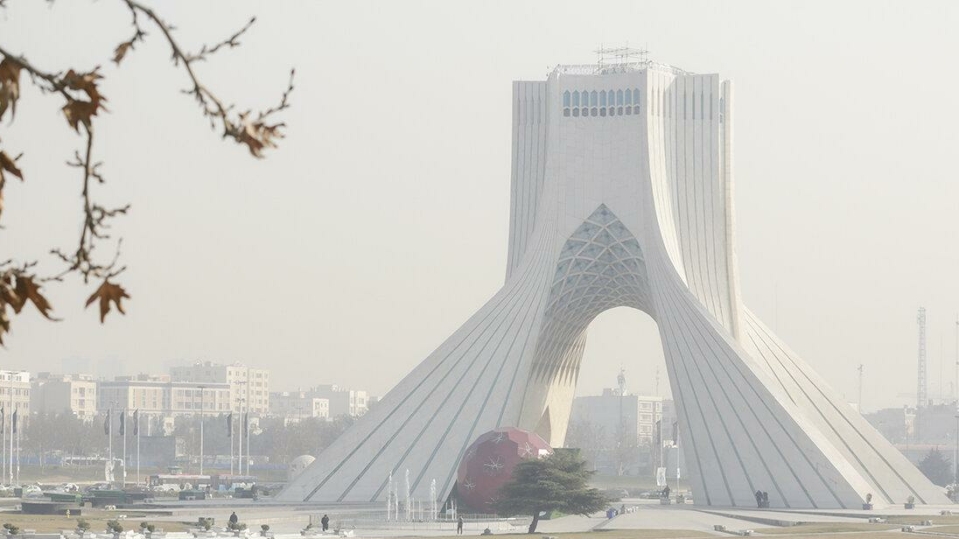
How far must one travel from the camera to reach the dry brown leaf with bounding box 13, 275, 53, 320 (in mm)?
5145

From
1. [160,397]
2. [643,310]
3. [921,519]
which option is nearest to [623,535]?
[921,519]

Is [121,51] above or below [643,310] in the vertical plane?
below

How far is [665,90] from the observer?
59.5 meters

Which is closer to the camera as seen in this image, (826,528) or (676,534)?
→ (676,534)

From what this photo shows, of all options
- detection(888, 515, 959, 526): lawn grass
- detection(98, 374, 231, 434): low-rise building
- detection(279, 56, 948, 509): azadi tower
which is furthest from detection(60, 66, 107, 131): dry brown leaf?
detection(98, 374, 231, 434): low-rise building

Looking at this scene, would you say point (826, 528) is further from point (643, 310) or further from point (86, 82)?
point (86, 82)

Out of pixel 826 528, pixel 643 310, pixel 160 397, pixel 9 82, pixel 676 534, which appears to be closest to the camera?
pixel 9 82

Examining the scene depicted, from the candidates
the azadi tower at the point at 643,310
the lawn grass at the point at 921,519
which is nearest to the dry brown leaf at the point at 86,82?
the lawn grass at the point at 921,519

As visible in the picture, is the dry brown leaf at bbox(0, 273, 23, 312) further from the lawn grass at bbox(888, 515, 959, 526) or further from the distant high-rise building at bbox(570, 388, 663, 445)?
the distant high-rise building at bbox(570, 388, 663, 445)

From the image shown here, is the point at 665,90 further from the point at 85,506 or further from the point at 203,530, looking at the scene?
the point at 203,530

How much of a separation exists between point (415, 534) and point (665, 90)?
25.5 m

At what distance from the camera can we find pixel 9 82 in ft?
16.8

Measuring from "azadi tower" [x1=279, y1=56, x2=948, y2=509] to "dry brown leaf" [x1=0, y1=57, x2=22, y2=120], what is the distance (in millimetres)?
42510

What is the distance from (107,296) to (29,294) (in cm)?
22
